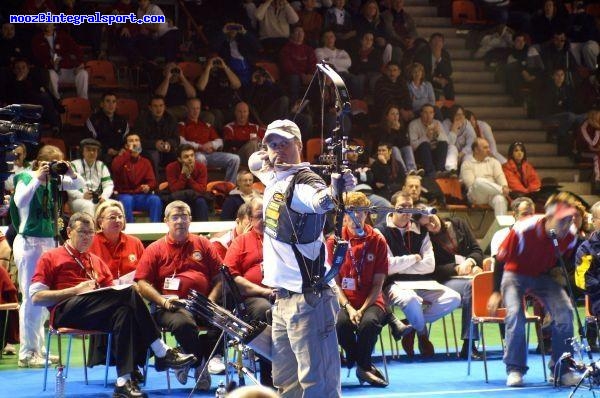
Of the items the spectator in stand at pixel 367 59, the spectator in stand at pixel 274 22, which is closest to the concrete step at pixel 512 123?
the spectator in stand at pixel 367 59

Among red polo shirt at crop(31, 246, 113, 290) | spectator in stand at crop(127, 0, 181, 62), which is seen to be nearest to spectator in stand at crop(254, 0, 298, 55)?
spectator in stand at crop(127, 0, 181, 62)

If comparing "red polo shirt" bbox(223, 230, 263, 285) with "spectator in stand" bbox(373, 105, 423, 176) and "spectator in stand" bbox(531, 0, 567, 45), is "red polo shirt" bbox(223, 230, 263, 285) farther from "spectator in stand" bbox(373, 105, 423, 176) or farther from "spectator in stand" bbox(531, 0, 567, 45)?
"spectator in stand" bbox(531, 0, 567, 45)

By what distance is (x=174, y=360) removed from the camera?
791 centimetres

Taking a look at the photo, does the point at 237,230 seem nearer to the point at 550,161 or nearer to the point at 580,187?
the point at 580,187

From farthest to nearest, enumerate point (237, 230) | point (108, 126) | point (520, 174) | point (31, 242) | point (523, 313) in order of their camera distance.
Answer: point (520, 174)
point (108, 126)
point (237, 230)
point (31, 242)
point (523, 313)

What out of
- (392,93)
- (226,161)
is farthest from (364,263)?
(392,93)

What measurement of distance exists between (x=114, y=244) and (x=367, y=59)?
8205 mm

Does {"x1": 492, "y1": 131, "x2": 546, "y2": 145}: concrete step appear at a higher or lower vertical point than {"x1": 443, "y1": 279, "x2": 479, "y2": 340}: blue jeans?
higher

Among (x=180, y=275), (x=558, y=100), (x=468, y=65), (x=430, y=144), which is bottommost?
(x=180, y=275)

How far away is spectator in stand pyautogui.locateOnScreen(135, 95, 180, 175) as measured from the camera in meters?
13.7

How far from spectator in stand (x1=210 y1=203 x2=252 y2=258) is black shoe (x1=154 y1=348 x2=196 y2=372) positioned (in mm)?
1157

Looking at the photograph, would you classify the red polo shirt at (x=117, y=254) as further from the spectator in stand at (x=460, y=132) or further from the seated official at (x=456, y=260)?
the spectator in stand at (x=460, y=132)

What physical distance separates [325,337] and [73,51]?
9938 mm

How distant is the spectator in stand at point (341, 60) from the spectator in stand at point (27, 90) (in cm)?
417
